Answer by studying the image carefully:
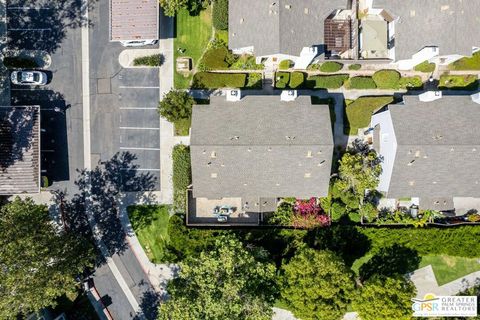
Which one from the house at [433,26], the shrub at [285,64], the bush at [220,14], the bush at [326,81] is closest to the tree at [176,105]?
the bush at [220,14]

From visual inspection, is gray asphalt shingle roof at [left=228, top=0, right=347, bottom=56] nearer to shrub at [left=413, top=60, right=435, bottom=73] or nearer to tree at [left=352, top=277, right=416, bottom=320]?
shrub at [left=413, top=60, right=435, bottom=73]

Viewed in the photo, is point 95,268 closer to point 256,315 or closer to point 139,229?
point 139,229

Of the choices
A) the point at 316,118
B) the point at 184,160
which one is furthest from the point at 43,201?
the point at 316,118

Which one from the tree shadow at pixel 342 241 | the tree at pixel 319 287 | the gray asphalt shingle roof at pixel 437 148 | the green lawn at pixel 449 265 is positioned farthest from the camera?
the green lawn at pixel 449 265

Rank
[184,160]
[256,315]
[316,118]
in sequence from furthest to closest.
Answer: [184,160], [316,118], [256,315]

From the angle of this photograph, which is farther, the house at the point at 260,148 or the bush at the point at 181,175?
the bush at the point at 181,175

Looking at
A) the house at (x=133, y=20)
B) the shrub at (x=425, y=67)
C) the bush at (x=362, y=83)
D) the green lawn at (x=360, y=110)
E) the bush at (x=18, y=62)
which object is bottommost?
the green lawn at (x=360, y=110)

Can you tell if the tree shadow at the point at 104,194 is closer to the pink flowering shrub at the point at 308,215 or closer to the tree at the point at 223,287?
the tree at the point at 223,287
